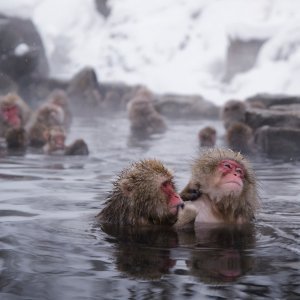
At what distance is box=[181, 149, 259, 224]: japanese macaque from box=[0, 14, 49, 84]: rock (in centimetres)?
1326

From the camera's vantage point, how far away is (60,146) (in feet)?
31.1

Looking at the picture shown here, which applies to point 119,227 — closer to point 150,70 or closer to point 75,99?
point 75,99

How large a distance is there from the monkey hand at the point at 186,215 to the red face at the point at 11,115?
6.97m

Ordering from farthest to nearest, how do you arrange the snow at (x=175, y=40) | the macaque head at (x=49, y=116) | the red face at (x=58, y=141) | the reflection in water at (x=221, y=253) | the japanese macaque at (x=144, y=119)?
the snow at (x=175, y=40) → the japanese macaque at (x=144, y=119) → the macaque head at (x=49, y=116) → the red face at (x=58, y=141) → the reflection in water at (x=221, y=253)

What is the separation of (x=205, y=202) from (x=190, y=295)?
4.87ft

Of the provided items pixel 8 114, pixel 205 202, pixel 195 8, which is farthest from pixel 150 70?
pixel 205 202

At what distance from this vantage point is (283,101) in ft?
46.2

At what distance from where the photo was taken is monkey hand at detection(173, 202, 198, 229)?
416 centimetres

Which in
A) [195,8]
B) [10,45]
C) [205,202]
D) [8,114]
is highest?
[195,8]

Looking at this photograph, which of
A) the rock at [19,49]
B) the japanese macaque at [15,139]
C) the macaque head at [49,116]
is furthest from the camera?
the rock at [19,49]

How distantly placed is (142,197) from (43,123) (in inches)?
287

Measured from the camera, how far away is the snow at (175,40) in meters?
22.0

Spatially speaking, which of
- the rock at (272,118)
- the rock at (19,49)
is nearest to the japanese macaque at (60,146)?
the rock at (272,118)

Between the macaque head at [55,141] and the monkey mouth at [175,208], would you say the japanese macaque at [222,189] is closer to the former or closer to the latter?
the monkey mouth at [175,208]
